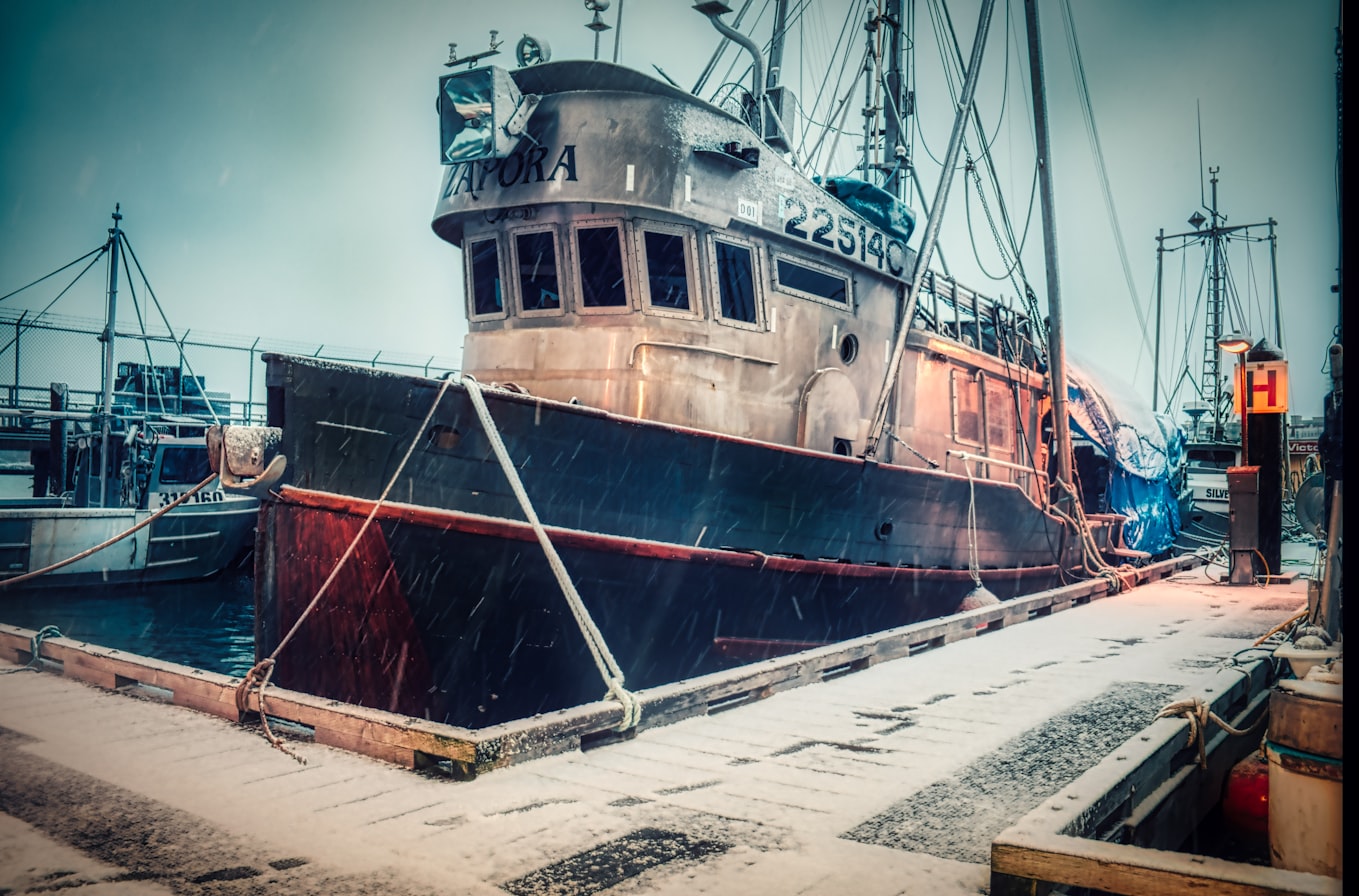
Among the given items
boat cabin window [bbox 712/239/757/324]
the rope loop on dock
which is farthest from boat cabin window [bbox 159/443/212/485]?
the rope loop on dock

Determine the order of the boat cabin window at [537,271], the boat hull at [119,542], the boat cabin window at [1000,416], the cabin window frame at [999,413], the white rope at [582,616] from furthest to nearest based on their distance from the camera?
the boat hull at [119,542] < the boat cabin window at [1000,416] < the cabin window frame at [999,413] < the boat cabin window at [537,271] < the white rope at [582,616]

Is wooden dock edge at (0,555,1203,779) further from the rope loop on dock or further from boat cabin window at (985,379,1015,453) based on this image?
boat cabin window at (985,379,1015,453)

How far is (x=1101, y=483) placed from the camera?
47.3 feet

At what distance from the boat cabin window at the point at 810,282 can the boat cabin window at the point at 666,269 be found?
0.91 metres

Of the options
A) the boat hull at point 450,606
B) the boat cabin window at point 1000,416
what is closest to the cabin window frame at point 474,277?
the boat hull at point 450,606

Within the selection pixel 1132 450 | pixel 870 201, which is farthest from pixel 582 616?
pixel 1132 450

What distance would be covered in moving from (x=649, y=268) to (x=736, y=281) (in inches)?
30.2

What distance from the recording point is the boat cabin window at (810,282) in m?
8.26

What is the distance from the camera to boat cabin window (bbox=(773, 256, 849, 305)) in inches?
325

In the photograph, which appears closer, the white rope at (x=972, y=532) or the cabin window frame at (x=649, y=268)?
the cabin window frame at (x=649, y=268)

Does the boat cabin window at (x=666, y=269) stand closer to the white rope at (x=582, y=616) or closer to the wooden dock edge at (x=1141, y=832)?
the white rope at (x=582, y=616)

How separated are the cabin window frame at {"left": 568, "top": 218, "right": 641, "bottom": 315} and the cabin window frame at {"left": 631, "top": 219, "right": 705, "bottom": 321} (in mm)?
45

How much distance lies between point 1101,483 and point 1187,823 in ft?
34.7

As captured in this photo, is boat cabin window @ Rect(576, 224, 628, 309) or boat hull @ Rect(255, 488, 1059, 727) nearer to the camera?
boat hull @ Rect(255, 488, 1059, 727)
